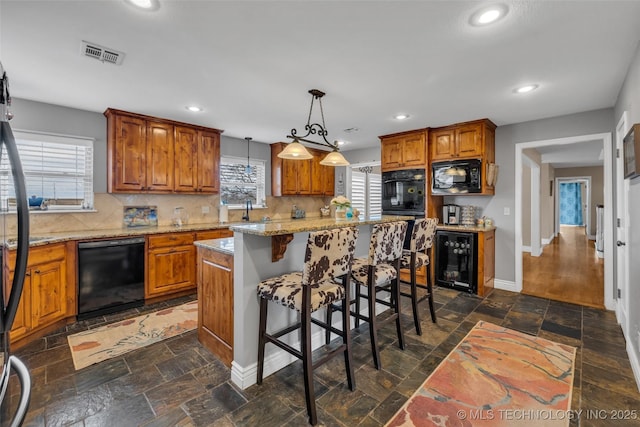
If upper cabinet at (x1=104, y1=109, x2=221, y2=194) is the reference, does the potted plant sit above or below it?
below

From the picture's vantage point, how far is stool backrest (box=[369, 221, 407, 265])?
7.53ft

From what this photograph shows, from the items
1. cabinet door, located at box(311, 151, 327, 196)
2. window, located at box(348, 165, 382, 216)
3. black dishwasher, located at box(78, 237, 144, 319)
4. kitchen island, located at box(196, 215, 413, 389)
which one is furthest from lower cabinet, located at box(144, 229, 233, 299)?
window, located at box(348, 165, 382, 216)

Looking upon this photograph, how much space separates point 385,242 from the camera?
2375 millimetres

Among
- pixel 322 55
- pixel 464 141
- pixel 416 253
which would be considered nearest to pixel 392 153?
pixel 464 141

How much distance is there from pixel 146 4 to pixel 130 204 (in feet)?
10.00

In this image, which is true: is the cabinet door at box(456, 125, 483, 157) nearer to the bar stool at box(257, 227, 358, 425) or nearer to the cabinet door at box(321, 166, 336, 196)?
the cabinet door at box(321, 166, 336, 196)

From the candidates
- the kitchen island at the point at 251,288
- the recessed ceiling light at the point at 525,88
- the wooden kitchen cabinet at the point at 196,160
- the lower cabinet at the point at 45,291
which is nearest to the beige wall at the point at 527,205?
the recessed ceiling light at the point at 525,88

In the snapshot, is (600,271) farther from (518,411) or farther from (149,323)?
(149,323)

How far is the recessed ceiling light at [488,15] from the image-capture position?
176 cm

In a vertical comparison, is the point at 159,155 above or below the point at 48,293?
above

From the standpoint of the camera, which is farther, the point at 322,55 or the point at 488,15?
the point at 322,55

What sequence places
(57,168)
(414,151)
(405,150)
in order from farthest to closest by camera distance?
1. (405,150)
2. (414,151)
3. (57,168)

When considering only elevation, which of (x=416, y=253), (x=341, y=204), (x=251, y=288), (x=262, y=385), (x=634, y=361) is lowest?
(x=262, y=385)

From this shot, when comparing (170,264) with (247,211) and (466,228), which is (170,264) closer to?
(247,211)
